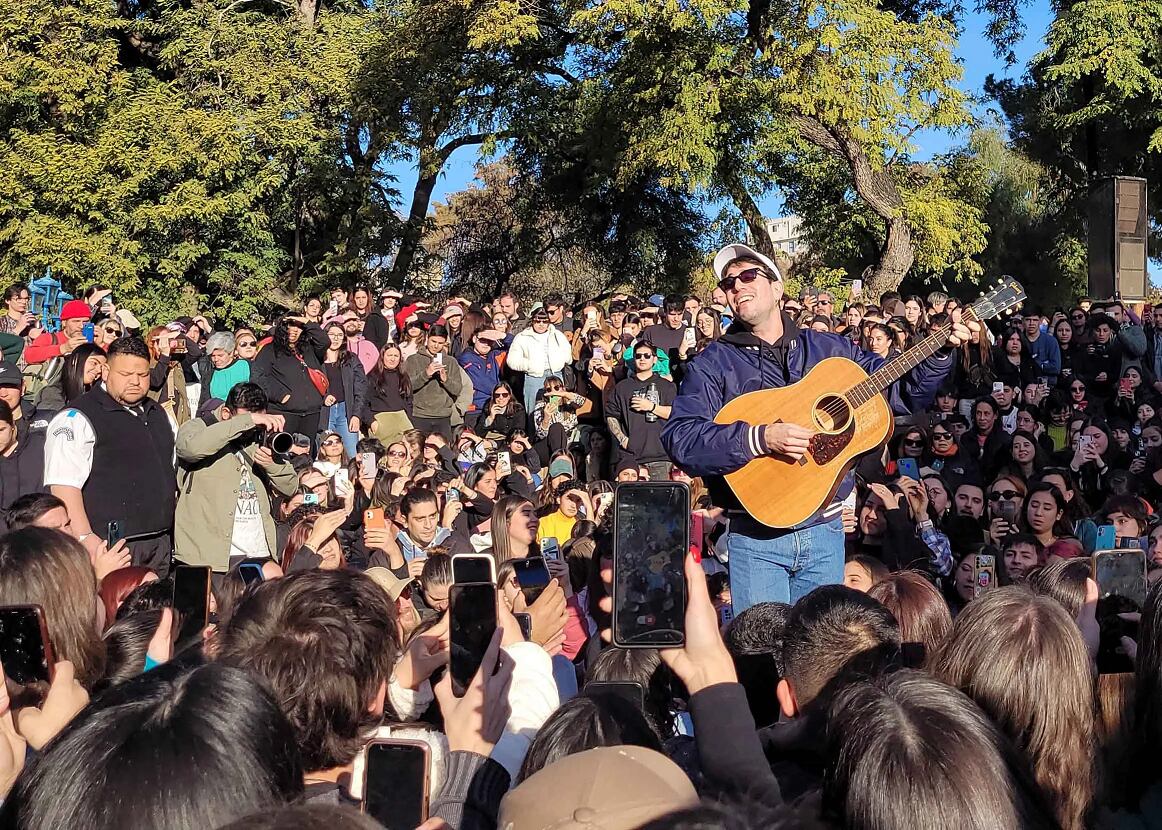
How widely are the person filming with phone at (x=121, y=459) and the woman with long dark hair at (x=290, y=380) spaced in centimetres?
439

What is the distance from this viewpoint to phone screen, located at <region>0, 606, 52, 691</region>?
2.38 m

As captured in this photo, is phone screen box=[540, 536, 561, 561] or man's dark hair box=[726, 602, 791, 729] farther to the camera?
phone screen box=[540, 536, 561, 561]

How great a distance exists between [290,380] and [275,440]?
3767 millimetres

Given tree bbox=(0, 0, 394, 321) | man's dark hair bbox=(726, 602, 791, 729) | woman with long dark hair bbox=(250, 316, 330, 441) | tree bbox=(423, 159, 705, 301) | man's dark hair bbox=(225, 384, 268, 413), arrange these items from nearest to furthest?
1. man's dark hair bbox=(726, 602, 791, 729)
2. man's dark hair bbox=(225, 384, 268, 413)
3. woman with long dark hair bbox=(250, 316, 330, 441)
4. tree bbox=(0, 0, 394, 321)
5. tree bbox=(423, 159, 705, 301)

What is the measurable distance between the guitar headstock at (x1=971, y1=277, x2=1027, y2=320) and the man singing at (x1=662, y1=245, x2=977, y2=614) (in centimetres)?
52

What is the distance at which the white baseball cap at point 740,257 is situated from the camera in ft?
14.1

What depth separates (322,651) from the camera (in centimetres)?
264

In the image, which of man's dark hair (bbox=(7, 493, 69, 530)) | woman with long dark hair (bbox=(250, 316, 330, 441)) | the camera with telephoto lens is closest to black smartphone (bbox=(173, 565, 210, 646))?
man's dark hair (bbox=(7, 493, 69, 530))

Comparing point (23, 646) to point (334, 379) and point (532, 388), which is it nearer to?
point (334, 379)

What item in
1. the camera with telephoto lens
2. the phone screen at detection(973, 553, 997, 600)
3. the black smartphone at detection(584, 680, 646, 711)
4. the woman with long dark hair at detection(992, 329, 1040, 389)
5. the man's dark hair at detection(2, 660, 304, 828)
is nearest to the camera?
the man's dark hair at detection(2, 660, 304, 828)

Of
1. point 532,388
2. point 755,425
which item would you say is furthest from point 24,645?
point 532,388

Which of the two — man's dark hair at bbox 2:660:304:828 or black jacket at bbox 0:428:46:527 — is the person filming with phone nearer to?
black jacket at bbox 0:428:46:527

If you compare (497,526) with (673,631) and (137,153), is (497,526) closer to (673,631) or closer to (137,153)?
(673,631)

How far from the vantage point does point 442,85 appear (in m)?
25.0
